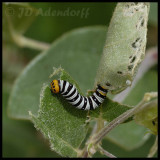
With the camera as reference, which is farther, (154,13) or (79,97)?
(154,13)

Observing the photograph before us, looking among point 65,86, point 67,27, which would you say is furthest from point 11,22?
point 65,86

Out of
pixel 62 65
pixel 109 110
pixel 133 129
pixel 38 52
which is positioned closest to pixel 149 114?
pixel 109 110

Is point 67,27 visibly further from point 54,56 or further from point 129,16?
point 129,16

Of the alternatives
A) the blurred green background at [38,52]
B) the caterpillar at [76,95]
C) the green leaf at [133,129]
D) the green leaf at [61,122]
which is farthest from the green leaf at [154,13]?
the green leaf at [61,122]

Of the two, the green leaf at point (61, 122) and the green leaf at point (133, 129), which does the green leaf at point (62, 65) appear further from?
the green leaf at point (61, 122)

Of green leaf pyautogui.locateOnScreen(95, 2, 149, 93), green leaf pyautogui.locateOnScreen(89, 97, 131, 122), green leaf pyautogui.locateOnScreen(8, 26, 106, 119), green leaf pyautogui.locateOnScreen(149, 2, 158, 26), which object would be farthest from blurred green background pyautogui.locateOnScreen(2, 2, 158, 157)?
green leaf pyautogui.locateOnScreen(95, 2, 149, 93)

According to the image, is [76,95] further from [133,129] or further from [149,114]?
[133,129]

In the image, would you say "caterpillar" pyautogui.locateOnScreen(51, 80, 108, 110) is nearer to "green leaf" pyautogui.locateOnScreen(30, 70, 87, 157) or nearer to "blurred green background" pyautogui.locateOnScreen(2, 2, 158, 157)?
"green leaf" pyautogui.locateOnScreen(30, 70, 87, 157)
